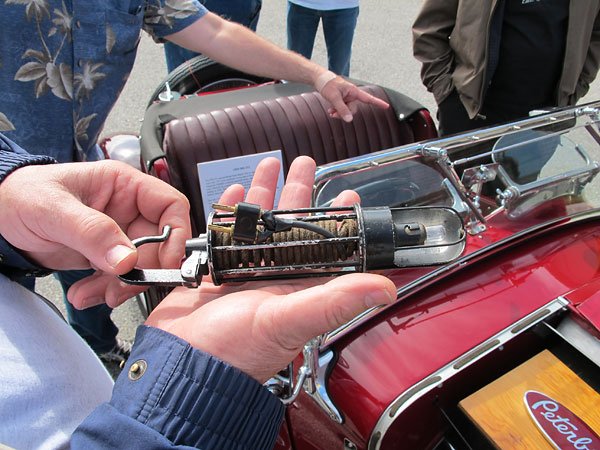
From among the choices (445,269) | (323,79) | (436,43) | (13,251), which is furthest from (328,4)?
(13,251)

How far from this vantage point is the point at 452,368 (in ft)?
3.12

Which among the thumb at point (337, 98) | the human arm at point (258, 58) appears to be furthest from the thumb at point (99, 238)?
the thumb at point (337, 98)

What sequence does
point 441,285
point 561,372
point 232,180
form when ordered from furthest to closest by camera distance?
point 232,180 < point 441,285 < point 561,372

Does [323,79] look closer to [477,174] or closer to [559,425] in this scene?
[477,174]

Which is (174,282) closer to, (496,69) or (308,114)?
(308,114)

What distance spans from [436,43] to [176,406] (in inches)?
82.8

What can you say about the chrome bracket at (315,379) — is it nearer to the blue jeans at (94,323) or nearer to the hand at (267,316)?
the hand at (267,316)

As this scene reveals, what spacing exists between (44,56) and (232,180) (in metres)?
0.81

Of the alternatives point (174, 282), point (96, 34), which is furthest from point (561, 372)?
point (96, 34)

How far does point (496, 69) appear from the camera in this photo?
2104 mm

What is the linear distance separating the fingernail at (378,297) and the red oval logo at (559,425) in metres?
0.44

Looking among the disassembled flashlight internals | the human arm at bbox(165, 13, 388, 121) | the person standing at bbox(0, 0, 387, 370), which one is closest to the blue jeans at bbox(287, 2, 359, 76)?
the human arm at bbox(165, 13, 388, 121)

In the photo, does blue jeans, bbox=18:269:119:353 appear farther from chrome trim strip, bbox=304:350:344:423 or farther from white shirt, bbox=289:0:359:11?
white shirt, bbox=289:0:359:11

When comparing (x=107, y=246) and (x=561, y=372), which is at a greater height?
(x=107, y=246)
